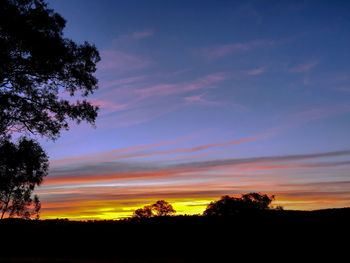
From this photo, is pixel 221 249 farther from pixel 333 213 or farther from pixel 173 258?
pixel 333 213

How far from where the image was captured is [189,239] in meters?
11.6

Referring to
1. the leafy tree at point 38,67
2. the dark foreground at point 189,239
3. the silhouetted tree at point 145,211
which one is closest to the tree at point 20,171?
the leafy tree at point 38,67

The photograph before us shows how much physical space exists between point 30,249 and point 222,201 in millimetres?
35501

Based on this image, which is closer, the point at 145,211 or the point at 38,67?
the point at 38,67

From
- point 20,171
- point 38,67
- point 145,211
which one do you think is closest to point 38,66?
point 38,67

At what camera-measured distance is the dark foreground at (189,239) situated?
34.2ft

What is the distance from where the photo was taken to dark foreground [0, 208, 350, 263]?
10.4 metres

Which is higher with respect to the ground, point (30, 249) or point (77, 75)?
point (77, 75)

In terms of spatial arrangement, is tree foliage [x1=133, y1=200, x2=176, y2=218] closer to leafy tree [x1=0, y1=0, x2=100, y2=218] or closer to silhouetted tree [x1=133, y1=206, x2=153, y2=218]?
silhouetted tree [x1=133, y1=206, x2=153, y2=218]

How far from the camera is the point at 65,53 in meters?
21.7

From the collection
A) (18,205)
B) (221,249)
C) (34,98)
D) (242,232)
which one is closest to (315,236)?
(242,232)

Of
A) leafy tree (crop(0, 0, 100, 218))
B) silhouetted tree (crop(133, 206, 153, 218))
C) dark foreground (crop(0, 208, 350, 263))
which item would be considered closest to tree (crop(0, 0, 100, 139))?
leafy tree (crop(0, 0, 100, 218))

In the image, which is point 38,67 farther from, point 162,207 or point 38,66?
point 162,207

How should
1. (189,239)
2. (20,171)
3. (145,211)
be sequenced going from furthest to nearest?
(145,211) → (20,171) → (189,239)
